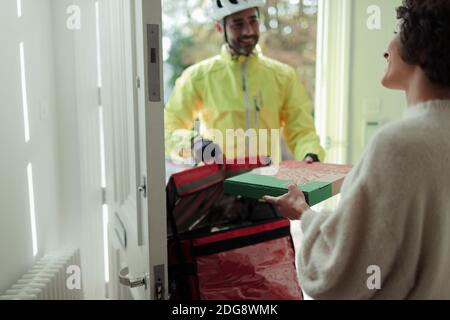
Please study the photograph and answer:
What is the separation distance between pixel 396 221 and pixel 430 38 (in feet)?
0.92

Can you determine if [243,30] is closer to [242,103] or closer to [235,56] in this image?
[235,56]

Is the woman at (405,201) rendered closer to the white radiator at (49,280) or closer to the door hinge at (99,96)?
the white radiator at (49,280)

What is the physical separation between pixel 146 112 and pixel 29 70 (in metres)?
0.82

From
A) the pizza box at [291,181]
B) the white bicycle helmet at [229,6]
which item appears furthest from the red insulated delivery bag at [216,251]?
the white bicycle helmet at [229,6]

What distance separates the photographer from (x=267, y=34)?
3.63 meters

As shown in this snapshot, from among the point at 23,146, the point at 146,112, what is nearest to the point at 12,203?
the point at 23,146

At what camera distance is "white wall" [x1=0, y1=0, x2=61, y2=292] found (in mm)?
1368

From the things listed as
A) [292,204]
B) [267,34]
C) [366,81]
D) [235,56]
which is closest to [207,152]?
[235,56]

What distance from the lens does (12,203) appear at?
4.69 ft

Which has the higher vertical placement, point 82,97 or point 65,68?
point 65,68

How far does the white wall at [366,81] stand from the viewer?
83.4 inches

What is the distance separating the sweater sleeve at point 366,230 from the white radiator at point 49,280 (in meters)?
1.03
